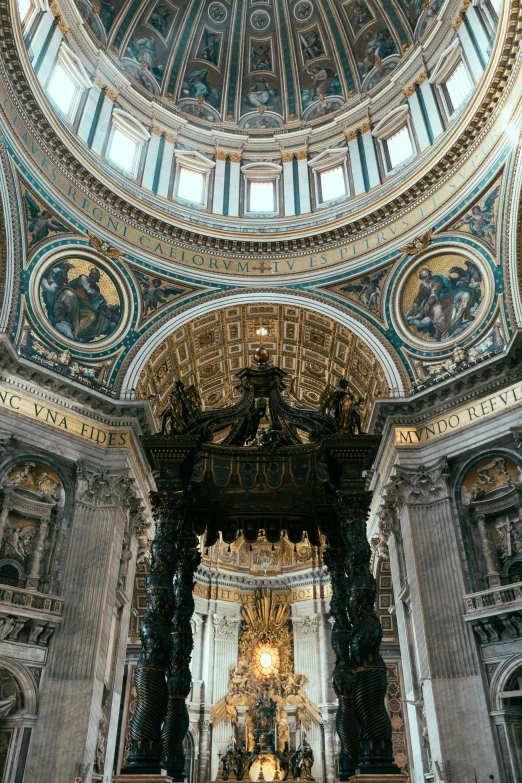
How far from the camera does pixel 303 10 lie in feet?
73.4

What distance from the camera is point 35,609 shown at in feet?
40.3

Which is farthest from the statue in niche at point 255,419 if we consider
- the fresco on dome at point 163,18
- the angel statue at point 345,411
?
the fresco on dome at point 163,18

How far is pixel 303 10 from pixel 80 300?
1423cm

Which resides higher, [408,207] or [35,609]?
[408,207]

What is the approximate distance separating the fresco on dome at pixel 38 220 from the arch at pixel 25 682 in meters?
9.23

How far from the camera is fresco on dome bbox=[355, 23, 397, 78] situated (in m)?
20.7

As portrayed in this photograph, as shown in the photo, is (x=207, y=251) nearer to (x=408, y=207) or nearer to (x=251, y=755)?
(x=408, y=207)

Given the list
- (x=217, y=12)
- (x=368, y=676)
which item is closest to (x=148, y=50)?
(x=217, y=12)

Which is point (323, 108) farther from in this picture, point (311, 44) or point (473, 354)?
point (473, 354)

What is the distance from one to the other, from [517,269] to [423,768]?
10771mm

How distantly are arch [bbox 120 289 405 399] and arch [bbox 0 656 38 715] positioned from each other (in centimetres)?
650

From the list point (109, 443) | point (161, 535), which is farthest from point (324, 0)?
point (161, 535)

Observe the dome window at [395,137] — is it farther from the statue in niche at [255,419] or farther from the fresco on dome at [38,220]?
the statue in niche at [255,419]

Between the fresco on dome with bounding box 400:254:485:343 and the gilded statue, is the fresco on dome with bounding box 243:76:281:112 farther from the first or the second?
the gilded statue
